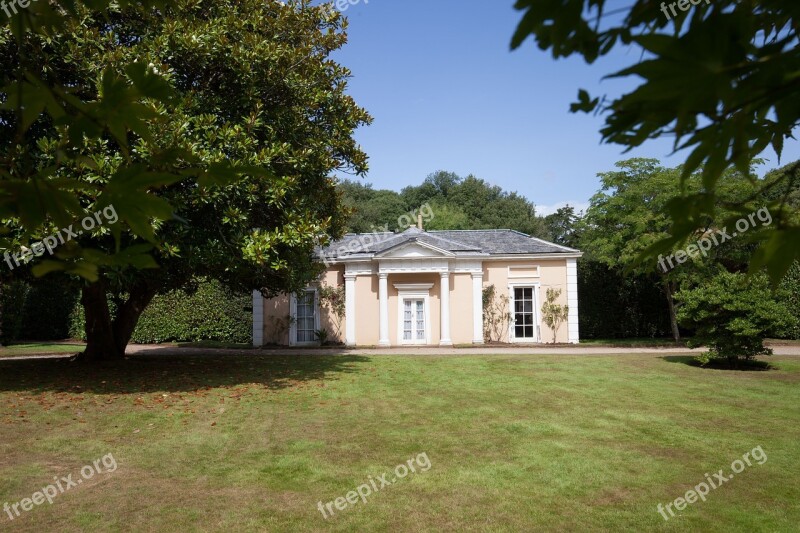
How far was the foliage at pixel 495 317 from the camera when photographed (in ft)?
70.3

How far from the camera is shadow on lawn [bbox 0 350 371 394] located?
10.6 m

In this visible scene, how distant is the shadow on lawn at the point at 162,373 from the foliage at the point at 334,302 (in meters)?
5.51

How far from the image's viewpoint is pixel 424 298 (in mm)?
21234

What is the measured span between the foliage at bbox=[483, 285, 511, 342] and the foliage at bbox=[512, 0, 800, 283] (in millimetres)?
20636

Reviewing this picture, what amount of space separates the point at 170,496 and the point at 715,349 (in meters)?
13.3

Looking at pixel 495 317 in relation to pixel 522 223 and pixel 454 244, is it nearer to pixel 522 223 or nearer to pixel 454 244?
pixel 454 244

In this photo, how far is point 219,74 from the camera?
10.8 m

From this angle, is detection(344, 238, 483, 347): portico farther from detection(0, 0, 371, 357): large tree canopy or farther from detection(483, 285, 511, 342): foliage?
detection(0, 0, 371, 357): large tree canopy

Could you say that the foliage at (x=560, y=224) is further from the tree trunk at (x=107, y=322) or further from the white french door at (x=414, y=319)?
the tree trunk at (x=107, y=322)

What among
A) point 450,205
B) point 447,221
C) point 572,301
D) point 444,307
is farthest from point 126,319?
point 450,205

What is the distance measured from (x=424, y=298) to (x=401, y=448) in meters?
14.9

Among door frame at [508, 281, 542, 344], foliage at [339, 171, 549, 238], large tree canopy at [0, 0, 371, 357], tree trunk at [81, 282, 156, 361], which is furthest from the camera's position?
foliage at [339, 171, 549, 238]

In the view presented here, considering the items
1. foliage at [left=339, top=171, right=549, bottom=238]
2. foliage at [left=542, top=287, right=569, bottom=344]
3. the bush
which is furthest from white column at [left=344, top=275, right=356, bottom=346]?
foliage at [left=339, top=171, right=549, bottom=238]

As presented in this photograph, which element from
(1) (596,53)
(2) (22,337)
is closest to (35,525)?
(1) (596,53)
